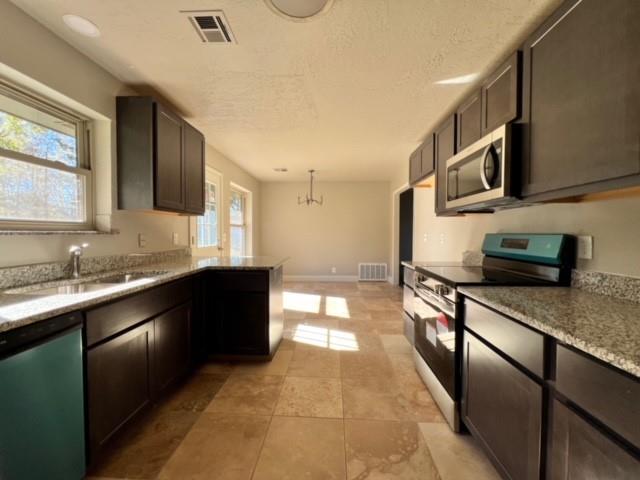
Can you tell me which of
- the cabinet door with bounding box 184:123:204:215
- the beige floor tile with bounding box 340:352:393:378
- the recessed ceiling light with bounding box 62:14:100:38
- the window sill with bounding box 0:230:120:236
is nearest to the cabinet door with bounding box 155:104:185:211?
the cabinet door with bounding box 184:123:204:215

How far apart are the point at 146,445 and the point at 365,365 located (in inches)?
66.4

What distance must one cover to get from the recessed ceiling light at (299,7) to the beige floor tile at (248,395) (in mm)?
2360

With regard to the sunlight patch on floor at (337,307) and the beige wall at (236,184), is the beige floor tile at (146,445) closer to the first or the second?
the sunlight patch on floor at (337,307)

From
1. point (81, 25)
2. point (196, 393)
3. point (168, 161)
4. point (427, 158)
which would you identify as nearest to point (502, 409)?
point (196, 393)

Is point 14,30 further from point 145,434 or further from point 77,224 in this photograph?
point 145,434

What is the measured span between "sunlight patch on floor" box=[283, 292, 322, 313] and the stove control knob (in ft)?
8.36

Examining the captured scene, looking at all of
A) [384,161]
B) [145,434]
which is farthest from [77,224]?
[384,161]

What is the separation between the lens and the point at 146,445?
161 centimetres

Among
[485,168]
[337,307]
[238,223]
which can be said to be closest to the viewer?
[485,168]

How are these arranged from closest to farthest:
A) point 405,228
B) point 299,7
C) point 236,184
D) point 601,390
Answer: point 601,390 → point 299,7 → point 236,184 → point 405,228

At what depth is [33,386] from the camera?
1075 millimetres

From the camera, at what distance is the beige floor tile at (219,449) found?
1431 mm

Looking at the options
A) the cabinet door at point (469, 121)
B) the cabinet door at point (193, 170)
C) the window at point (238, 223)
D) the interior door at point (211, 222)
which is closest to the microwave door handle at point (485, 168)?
the cabinet door at point (469, 121)

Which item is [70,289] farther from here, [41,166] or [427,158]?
[427,158]
